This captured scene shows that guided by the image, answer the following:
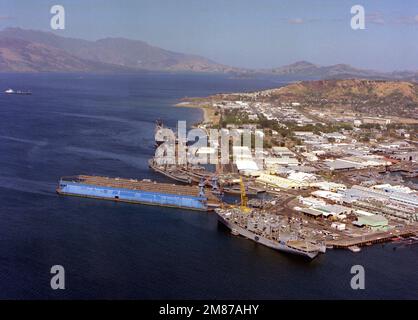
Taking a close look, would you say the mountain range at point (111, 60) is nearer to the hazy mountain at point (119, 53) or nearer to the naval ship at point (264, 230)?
Result: the hazy mountain at point (119, 53)

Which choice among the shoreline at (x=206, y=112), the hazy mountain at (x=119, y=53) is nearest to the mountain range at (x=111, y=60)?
the hazy mountain at (x=119, y=53)

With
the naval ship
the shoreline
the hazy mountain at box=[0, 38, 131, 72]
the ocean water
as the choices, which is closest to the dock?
the ocean water

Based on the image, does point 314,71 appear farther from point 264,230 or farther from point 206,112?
point 264,230

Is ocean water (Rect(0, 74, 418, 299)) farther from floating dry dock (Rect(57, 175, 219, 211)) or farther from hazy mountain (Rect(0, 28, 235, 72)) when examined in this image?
hazy mountain (Rect(0, 28, 235, 72))

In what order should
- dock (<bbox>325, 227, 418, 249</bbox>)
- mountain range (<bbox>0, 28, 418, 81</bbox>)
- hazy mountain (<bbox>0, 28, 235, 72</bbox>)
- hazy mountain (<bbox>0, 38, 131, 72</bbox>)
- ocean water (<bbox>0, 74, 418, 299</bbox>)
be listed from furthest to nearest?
hazy mountain (<bbox>0, 28, 235, 72</bbox>)
mountain range (<bbox>0, 28, 418, 81</bbox>)
hazy mountain (<bbox>0, 38, 131, 72</bbox>)
dock (<bbox>325, 227, 418, 249</bbox>)
ocean water (<bbox>0, 74, 418, 299</bbox>)

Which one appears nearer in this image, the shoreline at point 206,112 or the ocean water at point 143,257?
the ocean water at point 143,257

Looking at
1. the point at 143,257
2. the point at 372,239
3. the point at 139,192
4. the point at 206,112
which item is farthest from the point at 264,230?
the point at 206,112

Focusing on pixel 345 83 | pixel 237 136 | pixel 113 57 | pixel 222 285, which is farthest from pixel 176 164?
pixel 113 57
